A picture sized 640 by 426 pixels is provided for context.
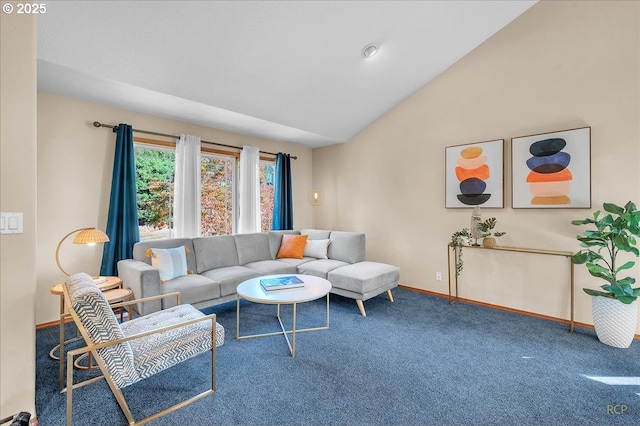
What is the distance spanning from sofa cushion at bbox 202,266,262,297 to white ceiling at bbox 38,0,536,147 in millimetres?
1964

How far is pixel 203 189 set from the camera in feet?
14.0

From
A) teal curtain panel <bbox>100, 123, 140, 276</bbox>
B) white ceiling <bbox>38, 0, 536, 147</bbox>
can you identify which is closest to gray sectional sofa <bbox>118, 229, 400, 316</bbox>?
teal curtain panel <bbox>100, 123, 140, 276</bbox>

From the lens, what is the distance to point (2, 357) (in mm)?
1500

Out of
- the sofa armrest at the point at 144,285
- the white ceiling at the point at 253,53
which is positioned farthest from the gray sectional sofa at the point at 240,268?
the white ceiling at the point at 253,53

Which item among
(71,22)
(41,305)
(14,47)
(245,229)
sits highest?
(71,22)

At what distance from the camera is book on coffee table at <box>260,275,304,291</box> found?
266 centimetres

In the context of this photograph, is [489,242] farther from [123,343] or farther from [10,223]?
[10,223]

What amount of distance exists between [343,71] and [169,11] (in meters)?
1.87

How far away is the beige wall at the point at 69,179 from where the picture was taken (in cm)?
296

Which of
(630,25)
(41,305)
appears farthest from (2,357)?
(630,25)

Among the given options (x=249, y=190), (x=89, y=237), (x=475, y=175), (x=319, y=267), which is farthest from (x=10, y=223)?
(x=475, y=175)

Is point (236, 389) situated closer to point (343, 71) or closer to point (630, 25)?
point (343, 71)

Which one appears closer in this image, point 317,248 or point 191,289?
point 191,289

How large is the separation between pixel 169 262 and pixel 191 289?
463mm
